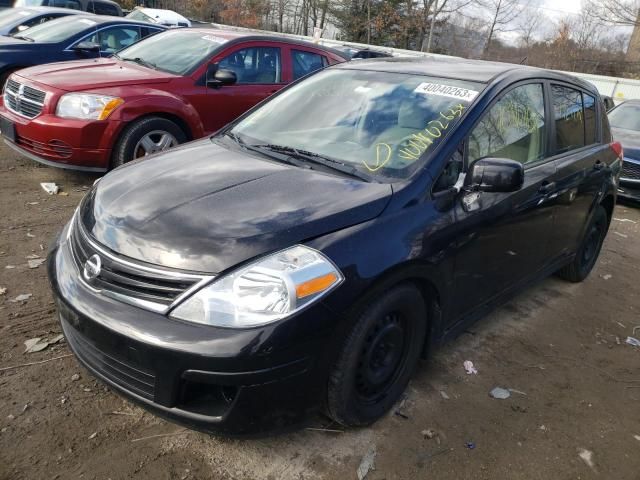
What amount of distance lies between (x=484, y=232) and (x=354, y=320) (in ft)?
3.53

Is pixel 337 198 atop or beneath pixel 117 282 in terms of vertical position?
atop

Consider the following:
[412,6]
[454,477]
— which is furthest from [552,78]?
[412,6]

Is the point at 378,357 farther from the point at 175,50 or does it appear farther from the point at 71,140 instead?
the point at 175,50

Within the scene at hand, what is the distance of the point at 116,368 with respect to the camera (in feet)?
7.21

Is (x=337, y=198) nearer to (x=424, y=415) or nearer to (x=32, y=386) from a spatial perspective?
(x=424, y=415)

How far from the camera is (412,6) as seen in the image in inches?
1515

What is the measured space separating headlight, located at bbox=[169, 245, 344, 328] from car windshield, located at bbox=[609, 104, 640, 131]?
30.2 feet

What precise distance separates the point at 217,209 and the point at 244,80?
4.43 meters

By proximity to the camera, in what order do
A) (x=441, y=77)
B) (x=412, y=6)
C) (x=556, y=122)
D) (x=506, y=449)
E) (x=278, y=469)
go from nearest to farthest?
(x=278, y=469) → (x=506, y=449) → (x=441, y=77) → (x=556, y=122) → (x=412, y=6)

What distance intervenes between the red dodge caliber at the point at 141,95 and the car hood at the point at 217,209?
2.54 m

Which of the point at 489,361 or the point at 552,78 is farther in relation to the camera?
the point at 552,78

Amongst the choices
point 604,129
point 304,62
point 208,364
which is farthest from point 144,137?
point 604,129

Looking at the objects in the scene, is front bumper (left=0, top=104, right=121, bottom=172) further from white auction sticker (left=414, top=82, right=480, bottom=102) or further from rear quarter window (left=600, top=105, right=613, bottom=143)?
rear quarter window (left=600, top=105, right=613, bottom=143)

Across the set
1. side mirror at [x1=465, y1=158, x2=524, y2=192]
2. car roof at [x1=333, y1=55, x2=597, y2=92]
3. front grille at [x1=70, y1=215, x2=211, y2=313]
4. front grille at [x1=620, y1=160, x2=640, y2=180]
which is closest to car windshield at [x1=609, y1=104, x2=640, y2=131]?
front grille at [x1=620, y1=160, x2=640, y2=180]
